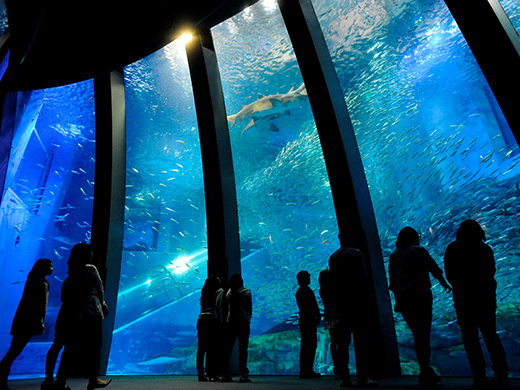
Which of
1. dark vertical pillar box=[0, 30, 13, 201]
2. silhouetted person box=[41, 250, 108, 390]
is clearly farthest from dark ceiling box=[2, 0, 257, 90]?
silhouetted person box=[41, 250, 108, 390]

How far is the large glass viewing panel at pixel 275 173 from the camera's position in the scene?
8703mm

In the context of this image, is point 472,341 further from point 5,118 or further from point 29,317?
point 5,118

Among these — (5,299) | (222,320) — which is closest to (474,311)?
(222,320)

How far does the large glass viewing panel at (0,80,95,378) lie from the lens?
9234mm

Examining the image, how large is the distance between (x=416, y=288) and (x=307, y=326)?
6.80ft

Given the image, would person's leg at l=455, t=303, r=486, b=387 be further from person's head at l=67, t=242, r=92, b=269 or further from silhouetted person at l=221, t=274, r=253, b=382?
person's head at l=67, t=242, r=92, b=269

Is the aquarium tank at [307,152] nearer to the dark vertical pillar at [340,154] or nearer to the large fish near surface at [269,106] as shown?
the large fish near surface at [269,106]

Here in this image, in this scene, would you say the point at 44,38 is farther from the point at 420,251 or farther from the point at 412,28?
the point at 412,28

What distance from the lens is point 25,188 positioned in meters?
10.8

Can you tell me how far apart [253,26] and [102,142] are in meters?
4.88

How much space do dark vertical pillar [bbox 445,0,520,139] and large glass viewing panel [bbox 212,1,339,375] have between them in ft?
17.7

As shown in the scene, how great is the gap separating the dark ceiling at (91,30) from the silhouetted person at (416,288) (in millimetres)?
4374

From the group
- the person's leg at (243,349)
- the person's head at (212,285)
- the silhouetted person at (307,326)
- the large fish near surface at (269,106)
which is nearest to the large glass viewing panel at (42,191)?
the large fish near surface at (269,106)

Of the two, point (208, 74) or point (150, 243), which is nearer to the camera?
point (208, 74)
